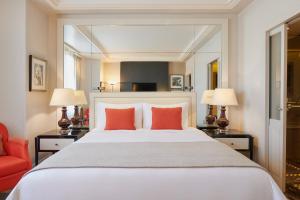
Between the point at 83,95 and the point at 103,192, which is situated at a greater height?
the point at 83,95

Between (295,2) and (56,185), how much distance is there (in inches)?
116

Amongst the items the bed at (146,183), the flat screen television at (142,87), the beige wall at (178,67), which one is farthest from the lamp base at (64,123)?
the bed at (146,183)

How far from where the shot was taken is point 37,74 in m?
3.92

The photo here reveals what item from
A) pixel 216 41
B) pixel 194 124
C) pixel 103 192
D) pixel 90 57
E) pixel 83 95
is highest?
pixel 216 41

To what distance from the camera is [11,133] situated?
367 cm

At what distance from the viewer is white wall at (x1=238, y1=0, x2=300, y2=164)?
3447 millimetres

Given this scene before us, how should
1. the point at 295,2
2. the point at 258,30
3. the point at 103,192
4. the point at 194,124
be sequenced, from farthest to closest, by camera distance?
1. the point at 194,124
2. the point at 258,30
3. the point at 295,2
4. the point at 103,192

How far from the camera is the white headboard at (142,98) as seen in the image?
4.33 meters

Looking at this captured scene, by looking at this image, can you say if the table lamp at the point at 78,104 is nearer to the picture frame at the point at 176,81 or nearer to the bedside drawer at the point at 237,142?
the picture frame at the point at 176,81

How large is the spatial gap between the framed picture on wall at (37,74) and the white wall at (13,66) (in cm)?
11

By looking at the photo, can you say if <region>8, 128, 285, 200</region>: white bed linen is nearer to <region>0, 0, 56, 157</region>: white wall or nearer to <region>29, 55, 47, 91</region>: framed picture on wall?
<region>0, 0, 56, 157</region>: white wall

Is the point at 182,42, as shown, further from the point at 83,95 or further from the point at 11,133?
the point at 11,133

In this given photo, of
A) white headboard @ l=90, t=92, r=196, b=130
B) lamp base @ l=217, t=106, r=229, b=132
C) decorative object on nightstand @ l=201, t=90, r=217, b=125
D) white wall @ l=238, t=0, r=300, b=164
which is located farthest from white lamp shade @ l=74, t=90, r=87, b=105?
white wall @ l=238, t=0, r=300, b=164

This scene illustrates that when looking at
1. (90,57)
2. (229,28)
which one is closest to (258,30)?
(229,28)
